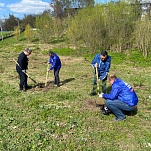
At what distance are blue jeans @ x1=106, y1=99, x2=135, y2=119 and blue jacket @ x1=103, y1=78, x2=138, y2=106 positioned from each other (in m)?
0.09

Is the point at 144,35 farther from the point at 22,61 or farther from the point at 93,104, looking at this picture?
the point at 22,61

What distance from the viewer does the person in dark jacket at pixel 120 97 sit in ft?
17.3

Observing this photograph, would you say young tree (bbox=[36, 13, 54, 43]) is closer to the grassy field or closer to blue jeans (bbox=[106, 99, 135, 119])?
the grassy field

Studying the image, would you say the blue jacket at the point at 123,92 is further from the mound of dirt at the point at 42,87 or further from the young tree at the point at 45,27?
the young tree at the point at 45,27

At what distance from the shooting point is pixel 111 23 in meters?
16.2

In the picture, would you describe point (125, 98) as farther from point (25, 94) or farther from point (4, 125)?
point (25, 94)

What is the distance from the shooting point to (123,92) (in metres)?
5.31

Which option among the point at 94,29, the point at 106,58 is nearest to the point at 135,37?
the point at 94,29

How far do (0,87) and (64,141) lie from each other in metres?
4.99

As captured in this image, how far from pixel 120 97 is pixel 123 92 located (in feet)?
0.56

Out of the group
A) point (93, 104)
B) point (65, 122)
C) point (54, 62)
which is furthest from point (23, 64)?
point (65, 122)

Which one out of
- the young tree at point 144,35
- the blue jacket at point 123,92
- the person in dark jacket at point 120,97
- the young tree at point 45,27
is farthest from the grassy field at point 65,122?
the young tree at point 45,27

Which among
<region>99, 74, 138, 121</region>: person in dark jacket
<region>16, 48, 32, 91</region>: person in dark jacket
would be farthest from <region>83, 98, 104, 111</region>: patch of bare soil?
<region>16, 48, 32, 91</region>: person in dark jacket

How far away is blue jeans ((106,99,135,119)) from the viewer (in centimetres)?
538
